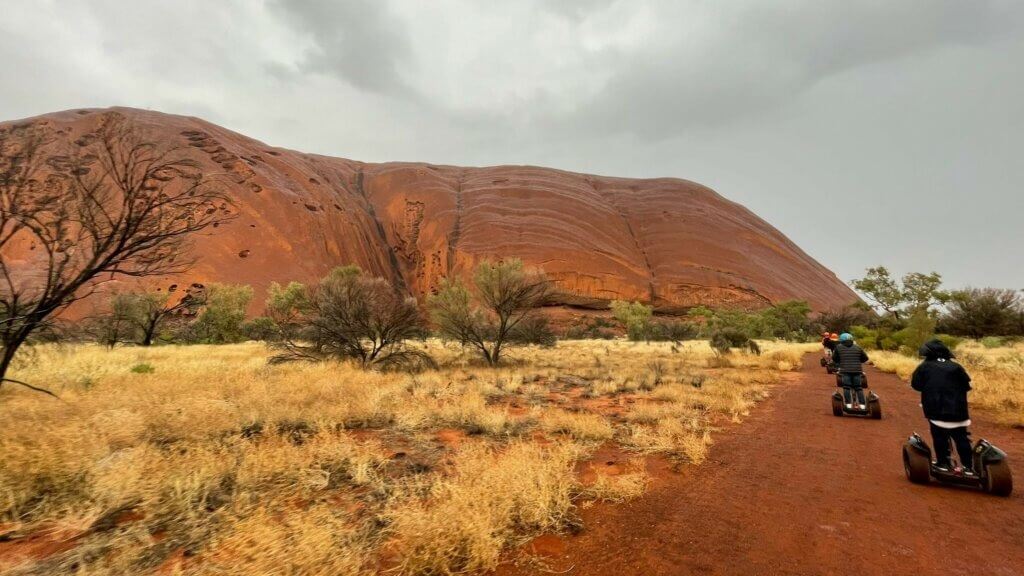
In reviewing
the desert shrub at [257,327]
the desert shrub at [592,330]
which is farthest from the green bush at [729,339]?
the desert shrub at [257,327]

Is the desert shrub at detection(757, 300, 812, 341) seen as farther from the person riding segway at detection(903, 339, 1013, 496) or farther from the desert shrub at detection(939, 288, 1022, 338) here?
the person riding segway at detection(903, 339, 1013, 496)

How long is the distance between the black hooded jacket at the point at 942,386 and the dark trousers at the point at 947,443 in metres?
0.15

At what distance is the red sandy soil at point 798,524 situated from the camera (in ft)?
10.8

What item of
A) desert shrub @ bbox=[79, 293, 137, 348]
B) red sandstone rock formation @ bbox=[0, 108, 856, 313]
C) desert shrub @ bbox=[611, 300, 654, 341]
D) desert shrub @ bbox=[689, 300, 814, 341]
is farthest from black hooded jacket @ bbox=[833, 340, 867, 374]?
red sandstone rock formation @ bbox=[0, 108, 856, 313]

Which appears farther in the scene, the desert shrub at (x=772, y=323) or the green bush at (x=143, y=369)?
the desert shrub at (x=772, y=323)

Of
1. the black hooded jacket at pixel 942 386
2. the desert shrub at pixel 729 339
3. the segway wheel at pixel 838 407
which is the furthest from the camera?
the desert shrub at pixel 729 339

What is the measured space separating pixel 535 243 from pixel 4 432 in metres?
58.2

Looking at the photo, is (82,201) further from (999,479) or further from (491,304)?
(491,304)

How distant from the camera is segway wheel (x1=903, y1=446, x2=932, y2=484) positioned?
495 centimetres

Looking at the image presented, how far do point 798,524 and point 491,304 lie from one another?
16.8m

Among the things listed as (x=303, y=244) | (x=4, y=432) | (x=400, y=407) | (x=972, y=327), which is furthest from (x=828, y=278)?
(x=4, y=432)

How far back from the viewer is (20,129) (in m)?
6.69

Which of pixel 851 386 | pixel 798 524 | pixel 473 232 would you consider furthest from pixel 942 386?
pixel 473 232

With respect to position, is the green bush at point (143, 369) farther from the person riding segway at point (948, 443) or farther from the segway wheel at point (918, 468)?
the person riding segway at point (948, 443)
